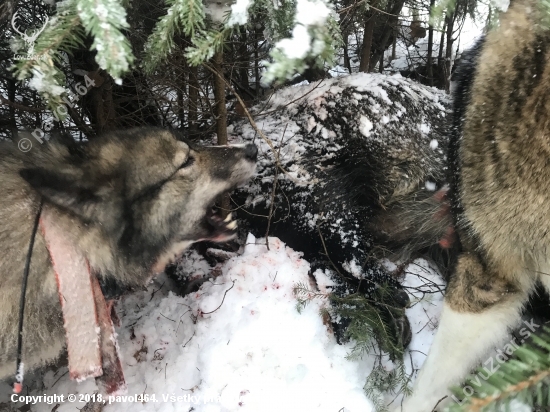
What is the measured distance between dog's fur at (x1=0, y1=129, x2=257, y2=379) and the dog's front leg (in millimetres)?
1306

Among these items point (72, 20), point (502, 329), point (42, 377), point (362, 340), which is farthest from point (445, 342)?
point (42, 377)

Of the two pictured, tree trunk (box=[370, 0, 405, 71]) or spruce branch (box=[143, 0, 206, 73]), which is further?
tree trunk (box=[370, 0, 405, 71])

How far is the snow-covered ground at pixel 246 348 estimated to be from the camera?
2.16 metres

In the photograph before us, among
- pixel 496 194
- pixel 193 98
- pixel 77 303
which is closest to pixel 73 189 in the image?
pixel 77 303

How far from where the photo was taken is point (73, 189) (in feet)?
5.59

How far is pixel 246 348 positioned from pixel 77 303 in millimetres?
970

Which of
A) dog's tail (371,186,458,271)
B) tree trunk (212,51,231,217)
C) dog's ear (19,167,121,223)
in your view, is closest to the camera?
dog's ear (19,167,121,223)

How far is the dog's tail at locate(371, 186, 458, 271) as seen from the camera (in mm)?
2660

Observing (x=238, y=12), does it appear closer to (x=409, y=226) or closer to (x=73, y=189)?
(x=73, y=189)

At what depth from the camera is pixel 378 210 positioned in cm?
272

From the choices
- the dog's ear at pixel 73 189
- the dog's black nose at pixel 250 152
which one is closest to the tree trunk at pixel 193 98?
the dog's black nose at pixel 250 152

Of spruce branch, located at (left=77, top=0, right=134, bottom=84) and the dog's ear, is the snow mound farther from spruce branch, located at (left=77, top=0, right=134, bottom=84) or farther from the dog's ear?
spruce branch, located at (left=77, top=0, right=134, bottom=84)

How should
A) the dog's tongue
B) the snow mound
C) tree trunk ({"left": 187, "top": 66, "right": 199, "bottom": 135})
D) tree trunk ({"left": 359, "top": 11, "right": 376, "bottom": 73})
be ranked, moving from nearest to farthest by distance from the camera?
the dog's tongue → the snow mound → tree trunk ({"left": 187, "top": 66, "right": 199, "bottom": 135}) → tree trunk ({"left": 359, "top": 11, "right": 376, "bottom": 73})

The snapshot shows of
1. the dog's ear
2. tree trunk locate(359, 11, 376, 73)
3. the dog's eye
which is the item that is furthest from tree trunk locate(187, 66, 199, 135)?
tree trunk locate(359, 11, 376, 73)
